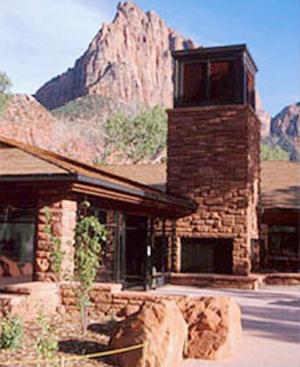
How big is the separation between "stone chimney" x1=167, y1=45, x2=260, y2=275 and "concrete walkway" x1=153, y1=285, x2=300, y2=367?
210 cm

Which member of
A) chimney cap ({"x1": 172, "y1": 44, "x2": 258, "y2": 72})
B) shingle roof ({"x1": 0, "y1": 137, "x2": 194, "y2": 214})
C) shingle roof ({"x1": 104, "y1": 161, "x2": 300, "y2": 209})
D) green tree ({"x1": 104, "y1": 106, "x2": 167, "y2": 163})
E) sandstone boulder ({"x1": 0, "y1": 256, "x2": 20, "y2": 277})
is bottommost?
sandstone boulder ({"x1": 0, "y1": 256, "x2": 20, "y2": 277})

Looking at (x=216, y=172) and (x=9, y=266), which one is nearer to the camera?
(x=9, y=266)

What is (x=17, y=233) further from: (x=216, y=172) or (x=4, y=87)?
(x=4, y=87)

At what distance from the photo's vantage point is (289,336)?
979cm

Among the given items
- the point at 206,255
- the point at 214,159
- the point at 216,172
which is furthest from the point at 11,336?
the point at 214,159

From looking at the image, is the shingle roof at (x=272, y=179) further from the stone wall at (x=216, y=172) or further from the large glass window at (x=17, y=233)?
the large glass window at (x=17, y=233)

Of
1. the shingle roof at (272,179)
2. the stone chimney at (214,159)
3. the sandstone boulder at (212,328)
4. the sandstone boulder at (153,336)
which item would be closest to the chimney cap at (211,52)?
the stone chimney at (214,159)

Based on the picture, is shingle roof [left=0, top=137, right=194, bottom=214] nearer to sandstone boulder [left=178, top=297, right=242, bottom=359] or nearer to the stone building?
the stone building

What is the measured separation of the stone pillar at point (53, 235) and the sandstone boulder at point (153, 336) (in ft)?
13.0

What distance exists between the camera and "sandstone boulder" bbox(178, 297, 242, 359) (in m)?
8.21

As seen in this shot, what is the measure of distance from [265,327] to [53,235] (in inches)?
187

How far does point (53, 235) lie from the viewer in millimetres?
11586

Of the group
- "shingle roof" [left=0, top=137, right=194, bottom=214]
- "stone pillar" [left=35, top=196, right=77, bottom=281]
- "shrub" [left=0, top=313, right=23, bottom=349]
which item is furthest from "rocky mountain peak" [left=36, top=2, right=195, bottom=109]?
"shrub" [left=0, top=313, right=23, bottom=349]

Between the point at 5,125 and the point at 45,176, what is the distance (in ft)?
200
